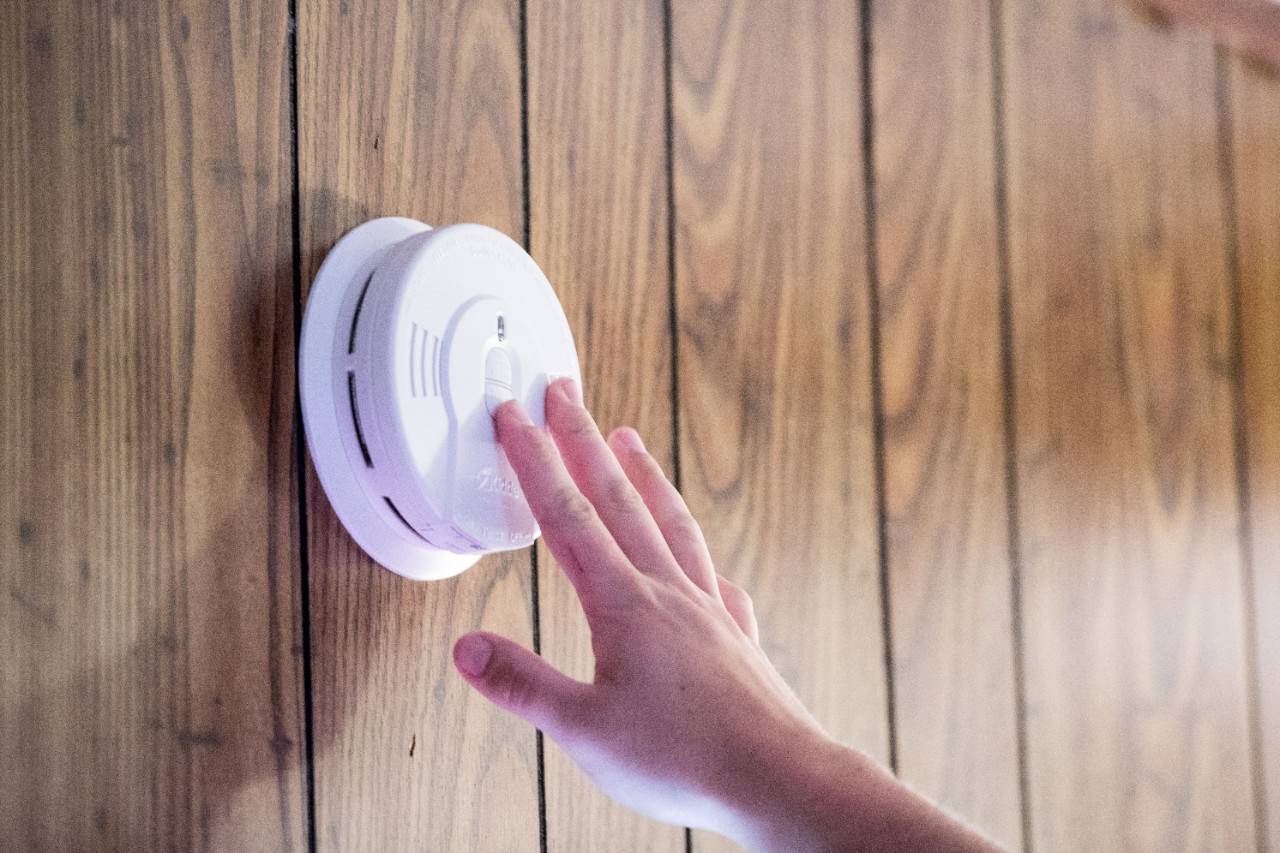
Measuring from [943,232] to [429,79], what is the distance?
0.40 metres

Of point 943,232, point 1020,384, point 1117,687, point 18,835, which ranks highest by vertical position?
point 943,232

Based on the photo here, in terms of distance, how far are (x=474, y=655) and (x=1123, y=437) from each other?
0.61 meters

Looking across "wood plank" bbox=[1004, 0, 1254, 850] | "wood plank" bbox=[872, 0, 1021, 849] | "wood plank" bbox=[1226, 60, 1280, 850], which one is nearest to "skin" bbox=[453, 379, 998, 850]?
"wood plank" bbox=[872, 0, 1021, 849]

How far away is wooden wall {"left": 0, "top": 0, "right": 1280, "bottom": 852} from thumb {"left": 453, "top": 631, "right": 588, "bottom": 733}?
83 mm

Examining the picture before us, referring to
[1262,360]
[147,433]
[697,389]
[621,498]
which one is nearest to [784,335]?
[697,389]

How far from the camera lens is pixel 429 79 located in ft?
1.73


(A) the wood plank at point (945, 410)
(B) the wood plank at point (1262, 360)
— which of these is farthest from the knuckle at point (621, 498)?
(B) the wood plank at point (1262, 360)

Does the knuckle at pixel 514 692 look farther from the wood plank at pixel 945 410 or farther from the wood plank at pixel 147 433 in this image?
the wood plank at pixel 945 410

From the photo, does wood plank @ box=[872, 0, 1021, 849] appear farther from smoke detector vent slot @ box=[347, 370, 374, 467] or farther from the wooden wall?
smoke detector vent slot @ box=[347, 370, 374, 467]

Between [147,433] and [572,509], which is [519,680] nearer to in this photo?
[572,509]

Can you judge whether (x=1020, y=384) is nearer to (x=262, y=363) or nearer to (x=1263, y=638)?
(x=1263, y=638)

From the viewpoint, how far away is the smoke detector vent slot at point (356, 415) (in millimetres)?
458

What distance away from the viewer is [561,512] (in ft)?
1.46

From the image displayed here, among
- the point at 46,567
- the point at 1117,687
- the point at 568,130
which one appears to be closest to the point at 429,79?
the point at 568,130
